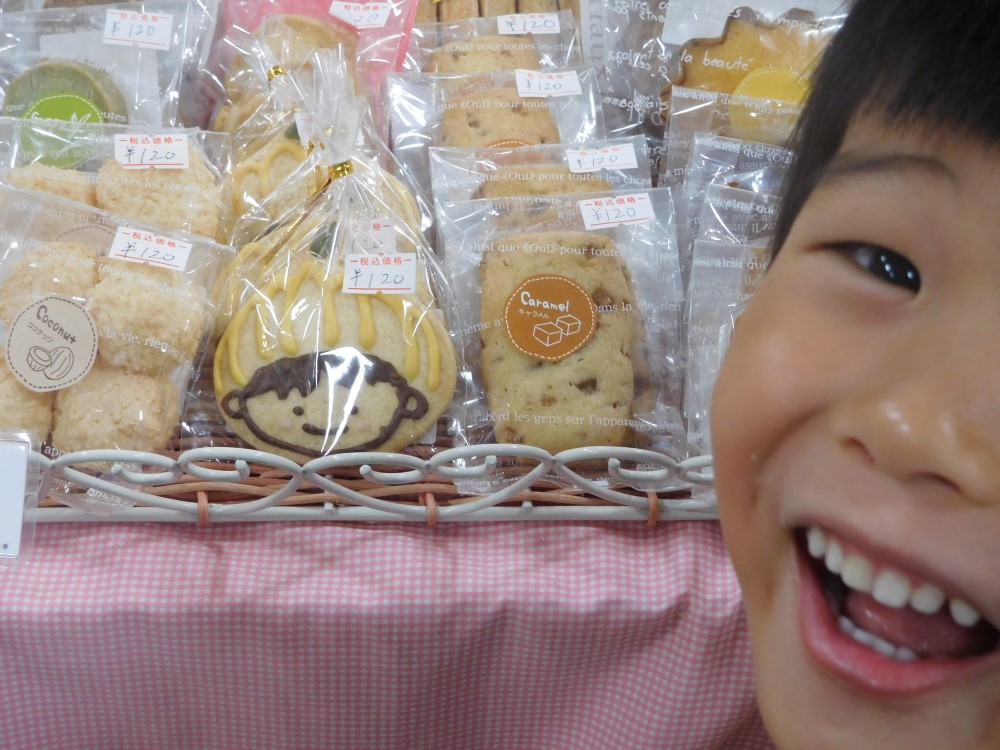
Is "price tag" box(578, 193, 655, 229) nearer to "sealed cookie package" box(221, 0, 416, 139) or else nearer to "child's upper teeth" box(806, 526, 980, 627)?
"sealed cookie package" box(221, 0, 416, 139)

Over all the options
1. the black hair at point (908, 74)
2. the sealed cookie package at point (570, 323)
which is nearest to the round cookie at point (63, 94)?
the sealed cookie package at point (570, 323)

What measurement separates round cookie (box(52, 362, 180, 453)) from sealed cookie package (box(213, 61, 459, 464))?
0.08 metres

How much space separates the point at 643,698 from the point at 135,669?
1.78 feet

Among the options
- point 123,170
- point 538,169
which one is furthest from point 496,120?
point 123,170

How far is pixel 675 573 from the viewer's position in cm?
92

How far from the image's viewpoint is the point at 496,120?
1294mm

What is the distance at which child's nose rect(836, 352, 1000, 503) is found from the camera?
475 millimetres

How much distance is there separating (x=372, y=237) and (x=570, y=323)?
0.88 ft

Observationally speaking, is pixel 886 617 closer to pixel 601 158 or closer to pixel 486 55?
pixel 601 158

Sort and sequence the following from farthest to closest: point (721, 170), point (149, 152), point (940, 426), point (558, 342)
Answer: point (721, 170)
point (149, 152)
point (558, 342)
point (940, 426)

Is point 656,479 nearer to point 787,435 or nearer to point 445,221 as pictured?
point 787,435

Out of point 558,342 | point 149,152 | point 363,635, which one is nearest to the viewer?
point 363,635

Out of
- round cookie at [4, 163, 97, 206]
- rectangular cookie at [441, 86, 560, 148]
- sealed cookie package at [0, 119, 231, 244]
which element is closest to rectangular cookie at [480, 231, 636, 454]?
rectangular cookie at [441, 86, 560, 148]

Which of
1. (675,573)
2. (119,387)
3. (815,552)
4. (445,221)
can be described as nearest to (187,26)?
(445,221)
